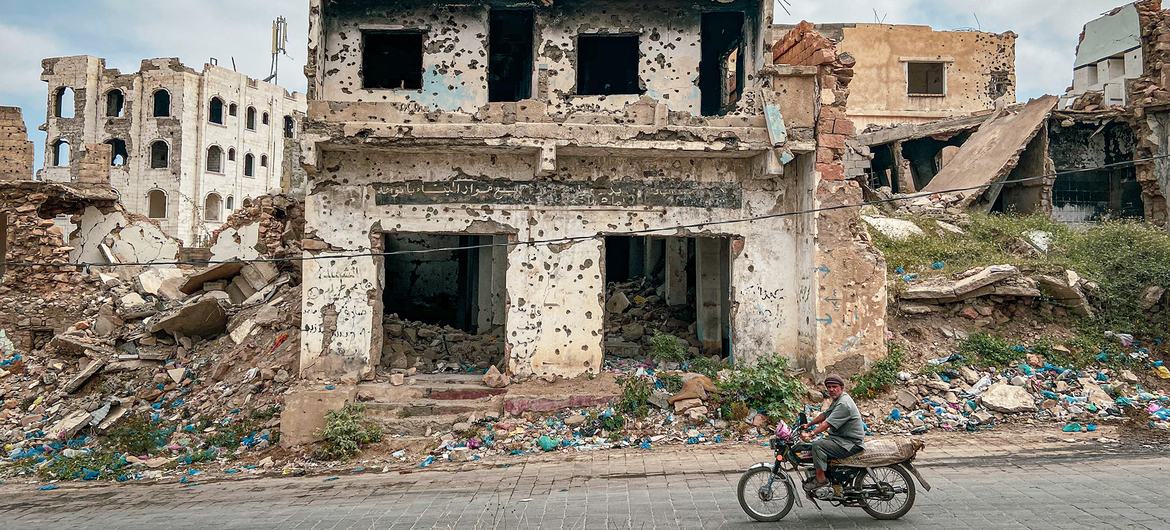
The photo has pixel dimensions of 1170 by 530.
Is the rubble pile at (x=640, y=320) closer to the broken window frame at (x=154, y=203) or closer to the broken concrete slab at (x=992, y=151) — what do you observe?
the broken concrete slab at (x=992, y=151)

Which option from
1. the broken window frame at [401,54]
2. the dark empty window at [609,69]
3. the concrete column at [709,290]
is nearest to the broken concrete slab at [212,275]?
the broken window frame at [401,54]

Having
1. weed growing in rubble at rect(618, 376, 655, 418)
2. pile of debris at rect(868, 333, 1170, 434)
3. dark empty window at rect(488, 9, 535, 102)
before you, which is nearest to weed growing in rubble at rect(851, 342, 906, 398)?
pile of debris at rect(868, 333, 1170, 434)

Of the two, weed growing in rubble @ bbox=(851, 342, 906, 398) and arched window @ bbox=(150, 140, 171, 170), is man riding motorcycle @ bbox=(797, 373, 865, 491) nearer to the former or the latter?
weed growing in rubble @ bbox=(851, 342, 906, 398)

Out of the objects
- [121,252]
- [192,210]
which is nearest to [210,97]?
[192,210]

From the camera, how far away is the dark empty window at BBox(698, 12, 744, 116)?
11961mm

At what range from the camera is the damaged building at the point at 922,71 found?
24.6 metres

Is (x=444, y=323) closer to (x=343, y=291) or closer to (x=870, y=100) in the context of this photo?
(x=343, y=291)

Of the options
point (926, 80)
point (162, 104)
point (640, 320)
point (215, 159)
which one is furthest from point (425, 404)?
point (215, 159)

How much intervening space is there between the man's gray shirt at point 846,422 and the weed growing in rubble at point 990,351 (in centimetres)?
618

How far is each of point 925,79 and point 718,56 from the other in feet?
51.0

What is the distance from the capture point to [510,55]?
1388 centimetres

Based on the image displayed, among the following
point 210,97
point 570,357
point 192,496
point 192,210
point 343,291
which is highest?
point 210,97

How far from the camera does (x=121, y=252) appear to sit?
16938 millimetres

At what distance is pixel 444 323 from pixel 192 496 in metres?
8.15
